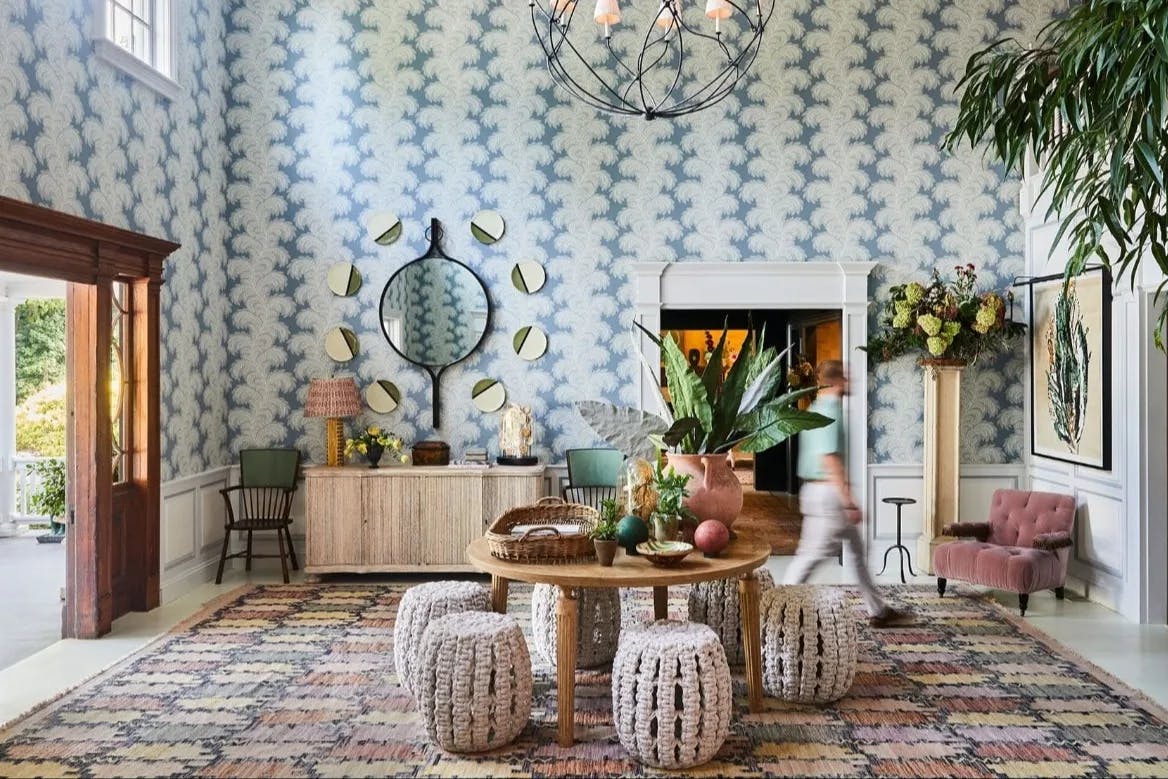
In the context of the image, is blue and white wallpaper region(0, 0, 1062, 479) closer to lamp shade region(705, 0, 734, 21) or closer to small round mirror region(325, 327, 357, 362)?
small round mirror region(325, 327, 357, 362)

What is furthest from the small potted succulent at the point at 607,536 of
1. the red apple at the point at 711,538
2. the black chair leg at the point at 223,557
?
the black chair leg at the point at 223,557

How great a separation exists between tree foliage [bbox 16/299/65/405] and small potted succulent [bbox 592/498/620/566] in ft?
28.8

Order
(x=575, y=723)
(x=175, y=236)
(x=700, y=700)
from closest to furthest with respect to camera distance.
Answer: (x=700, y=700) < (x=575, y=723) < (x=175, y=236)

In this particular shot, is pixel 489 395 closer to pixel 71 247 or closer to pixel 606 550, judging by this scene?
pixel 71 247

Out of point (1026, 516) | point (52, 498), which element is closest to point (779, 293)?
point (1026, 516)

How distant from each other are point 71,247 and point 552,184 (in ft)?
11.2

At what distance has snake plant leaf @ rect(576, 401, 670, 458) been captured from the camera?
172 inches

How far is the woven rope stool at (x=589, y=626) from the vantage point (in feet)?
15.0

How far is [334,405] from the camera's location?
22.4ft

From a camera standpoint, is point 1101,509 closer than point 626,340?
Yes

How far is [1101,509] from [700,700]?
401 centimetres

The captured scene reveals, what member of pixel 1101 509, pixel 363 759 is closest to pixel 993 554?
pixel 1101 509

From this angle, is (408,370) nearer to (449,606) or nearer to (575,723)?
(449,606)

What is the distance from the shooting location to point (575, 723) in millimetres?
3924
